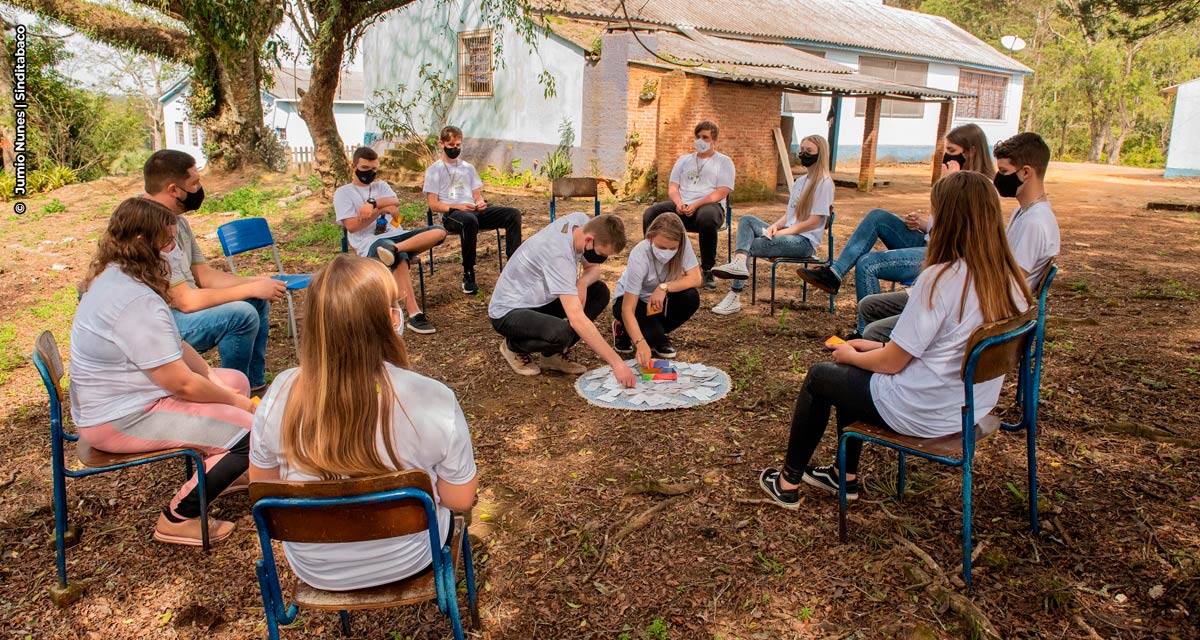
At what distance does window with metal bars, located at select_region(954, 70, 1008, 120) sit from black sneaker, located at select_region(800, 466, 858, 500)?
83.4ft

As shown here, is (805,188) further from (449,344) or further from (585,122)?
(585,122)

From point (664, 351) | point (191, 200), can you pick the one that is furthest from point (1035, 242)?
point (191, 200)

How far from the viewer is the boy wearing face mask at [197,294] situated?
12.2ft

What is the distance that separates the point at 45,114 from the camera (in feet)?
49.4

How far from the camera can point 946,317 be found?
2.55 m

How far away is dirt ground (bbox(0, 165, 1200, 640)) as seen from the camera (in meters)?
2.51

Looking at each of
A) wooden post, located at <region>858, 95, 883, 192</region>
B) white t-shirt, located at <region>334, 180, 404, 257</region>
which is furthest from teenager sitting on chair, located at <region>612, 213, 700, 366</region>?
wooden post, located at <region>858, 95, 883, 192</region>

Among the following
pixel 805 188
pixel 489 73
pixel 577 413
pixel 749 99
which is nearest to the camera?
pixel 577 413

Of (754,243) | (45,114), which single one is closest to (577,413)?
(754,243)

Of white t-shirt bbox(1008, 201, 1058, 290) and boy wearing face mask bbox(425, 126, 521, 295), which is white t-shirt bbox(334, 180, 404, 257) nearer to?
boy wearing face mask bbox(425, 126, 521, 295)

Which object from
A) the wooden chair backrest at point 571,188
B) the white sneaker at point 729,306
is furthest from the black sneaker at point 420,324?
the white sneaker at point 729,306

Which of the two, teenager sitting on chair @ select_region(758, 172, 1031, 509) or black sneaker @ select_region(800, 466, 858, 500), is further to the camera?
black sneaker @ select_region(800, 466, 858, 500)

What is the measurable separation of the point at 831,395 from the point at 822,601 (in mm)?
744

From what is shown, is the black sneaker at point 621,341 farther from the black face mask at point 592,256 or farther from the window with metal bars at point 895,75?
the window with metal bars at point 895,75
